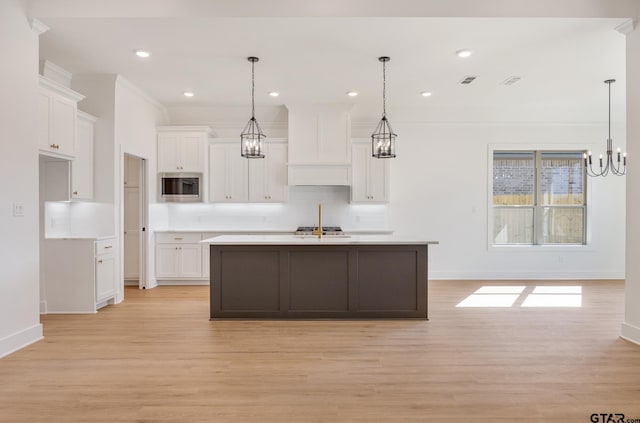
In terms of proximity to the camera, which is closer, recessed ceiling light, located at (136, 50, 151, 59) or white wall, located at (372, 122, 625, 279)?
recessed ceiling light, located at (136, 50, 151, 59)

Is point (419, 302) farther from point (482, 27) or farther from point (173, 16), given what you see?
point (173, 16)

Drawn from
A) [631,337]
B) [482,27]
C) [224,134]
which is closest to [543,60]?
[482,27]

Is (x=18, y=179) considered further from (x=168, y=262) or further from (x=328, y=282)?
(x=168, y=262)

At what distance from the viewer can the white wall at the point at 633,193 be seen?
138 inches

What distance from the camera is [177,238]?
250 inches

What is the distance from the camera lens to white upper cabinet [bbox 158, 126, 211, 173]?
6.43m

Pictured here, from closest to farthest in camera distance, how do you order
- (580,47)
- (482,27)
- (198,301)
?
1. (482,27)
2. (580,47)
3. (198,301)

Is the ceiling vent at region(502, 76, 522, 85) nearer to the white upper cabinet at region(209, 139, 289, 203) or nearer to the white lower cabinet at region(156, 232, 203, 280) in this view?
the white upper cabinet at region(209, 139, 289, 203)

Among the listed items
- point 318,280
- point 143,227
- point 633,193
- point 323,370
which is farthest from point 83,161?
point 633,193

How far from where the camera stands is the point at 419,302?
169 inches

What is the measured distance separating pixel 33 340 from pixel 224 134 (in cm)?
425

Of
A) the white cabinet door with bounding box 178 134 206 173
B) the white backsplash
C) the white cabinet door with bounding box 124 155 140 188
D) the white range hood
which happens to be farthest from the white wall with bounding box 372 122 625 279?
the white cabinet door with bounding box 124 155 140 188

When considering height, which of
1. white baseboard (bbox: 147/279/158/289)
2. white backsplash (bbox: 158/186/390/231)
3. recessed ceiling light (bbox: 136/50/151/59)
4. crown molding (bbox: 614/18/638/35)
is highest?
recessed ceiling light (bbox: 136/50/151/59)

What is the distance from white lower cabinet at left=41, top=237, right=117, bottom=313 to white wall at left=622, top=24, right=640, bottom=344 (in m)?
5.41
